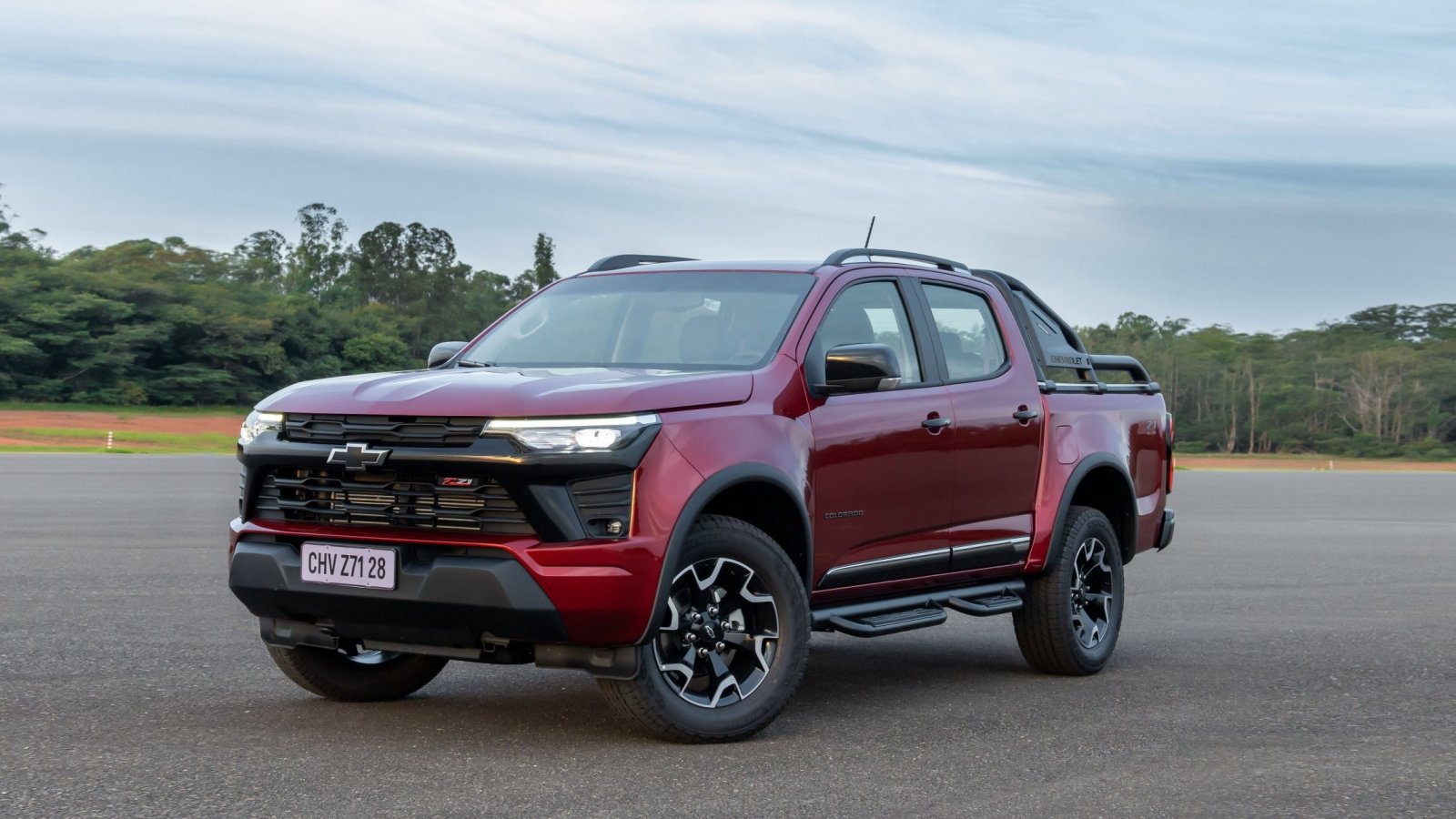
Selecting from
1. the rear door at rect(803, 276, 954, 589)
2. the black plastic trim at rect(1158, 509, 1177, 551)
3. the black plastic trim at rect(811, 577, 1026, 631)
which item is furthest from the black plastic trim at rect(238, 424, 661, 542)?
the black plastic trim at rect(1158, 509, 1177, 551)

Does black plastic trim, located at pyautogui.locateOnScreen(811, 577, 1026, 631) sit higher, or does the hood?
the hood

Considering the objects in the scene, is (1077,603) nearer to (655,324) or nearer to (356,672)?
(655,324)

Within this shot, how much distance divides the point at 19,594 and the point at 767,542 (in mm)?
6501

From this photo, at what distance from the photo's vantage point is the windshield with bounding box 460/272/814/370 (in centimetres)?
664

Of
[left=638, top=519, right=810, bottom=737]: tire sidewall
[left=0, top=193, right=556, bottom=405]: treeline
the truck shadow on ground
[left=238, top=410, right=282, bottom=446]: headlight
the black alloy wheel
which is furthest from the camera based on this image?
[left=0, top=193, right=556, bottom=405]: treeline

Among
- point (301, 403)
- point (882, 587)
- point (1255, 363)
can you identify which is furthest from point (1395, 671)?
point (1255, 363)

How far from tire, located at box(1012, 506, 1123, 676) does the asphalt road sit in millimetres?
155

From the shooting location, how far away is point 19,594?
1036 cm

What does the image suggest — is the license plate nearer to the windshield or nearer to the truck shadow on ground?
the truck shadow on ground

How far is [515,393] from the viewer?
5.53 m

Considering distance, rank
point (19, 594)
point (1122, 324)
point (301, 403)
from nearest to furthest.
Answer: point (301, 403), point (19, 594), point (1122, 324)

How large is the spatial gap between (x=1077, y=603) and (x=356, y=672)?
11.8 feet

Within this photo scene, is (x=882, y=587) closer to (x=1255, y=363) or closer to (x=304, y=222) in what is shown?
(x=304, y=222)

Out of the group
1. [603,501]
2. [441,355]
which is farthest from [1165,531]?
[603,501]
